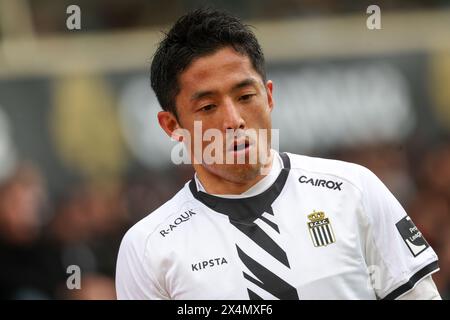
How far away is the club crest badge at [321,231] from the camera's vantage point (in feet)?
11.8

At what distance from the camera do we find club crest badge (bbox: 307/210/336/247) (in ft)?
11.8

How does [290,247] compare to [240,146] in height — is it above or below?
below

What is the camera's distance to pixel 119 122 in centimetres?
1001

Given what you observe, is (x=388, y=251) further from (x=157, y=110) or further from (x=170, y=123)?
(x=157, y=110)

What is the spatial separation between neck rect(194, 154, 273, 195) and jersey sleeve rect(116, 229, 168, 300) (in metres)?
0.38

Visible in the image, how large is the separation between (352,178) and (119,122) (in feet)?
21.5

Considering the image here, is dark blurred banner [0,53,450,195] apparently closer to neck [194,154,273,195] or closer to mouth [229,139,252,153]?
neck [194,154,273,195]

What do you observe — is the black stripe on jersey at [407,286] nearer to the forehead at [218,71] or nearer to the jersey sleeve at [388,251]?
the jersey sleeve at [388,251]

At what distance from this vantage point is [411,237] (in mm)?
3707

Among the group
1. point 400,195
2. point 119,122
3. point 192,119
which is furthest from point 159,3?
point 192,119

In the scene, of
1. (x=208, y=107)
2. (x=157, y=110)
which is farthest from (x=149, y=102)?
(x=208, y=107)

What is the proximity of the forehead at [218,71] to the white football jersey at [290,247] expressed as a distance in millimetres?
484

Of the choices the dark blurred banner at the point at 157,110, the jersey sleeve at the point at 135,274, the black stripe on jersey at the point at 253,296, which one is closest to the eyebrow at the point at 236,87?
the jersey sleeve at the point at 135,274

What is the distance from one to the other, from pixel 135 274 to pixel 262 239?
0.55m
